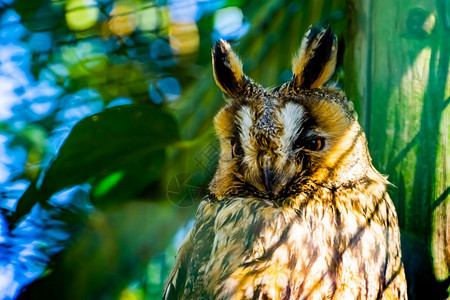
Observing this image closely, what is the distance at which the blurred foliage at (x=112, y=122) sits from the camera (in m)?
1.12

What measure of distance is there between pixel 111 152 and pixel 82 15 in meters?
0.40

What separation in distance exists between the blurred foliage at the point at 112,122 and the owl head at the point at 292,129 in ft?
0.15

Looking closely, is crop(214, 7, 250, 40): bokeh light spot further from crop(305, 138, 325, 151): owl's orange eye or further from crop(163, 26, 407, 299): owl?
crop(305, 138, 325, 151): owl's orange eye

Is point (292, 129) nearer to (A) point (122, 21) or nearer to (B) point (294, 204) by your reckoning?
(B) point (294, 204)

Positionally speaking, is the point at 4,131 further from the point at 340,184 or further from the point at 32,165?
the point at 340,184

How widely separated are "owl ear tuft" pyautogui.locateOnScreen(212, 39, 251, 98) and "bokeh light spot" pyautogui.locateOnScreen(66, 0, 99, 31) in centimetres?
32

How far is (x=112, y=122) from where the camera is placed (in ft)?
3.66

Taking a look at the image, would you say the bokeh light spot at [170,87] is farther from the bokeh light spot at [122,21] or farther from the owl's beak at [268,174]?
the owl's beak at [268,174]

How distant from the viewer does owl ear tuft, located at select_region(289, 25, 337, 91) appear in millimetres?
1343

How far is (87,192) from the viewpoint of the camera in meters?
1.17

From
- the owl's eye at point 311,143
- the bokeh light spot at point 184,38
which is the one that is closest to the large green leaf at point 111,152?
the bokeh light spot at point 184,38

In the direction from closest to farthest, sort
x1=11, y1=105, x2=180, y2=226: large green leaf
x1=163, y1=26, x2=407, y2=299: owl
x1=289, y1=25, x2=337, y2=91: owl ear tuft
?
1. x1=11, y1=105, x2=180, y2=226: large green leaf
2. x1=163, y1=26, x2=407, y2=299: owl
3. x1=289, y1=25, x2=337, y2=91: owl ear tuft

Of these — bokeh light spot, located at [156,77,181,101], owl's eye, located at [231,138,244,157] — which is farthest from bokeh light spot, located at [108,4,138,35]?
owl's eye, located at [231,138,244,157]

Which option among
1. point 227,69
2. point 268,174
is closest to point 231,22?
point 227,69
